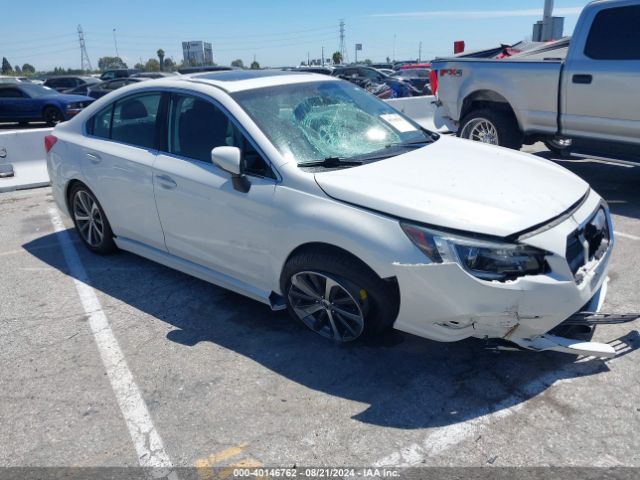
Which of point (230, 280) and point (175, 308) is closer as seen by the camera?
point (230, 280)

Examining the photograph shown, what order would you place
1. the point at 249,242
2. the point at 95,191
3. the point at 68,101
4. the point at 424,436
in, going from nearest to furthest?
the point at 424,436 < the point at 249,242 < the point at 95,191 < the point at 68,101

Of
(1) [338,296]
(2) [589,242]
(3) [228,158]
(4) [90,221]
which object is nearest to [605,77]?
(2) [589,242]

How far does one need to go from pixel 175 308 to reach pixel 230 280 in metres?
0.57

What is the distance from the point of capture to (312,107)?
4062 mm

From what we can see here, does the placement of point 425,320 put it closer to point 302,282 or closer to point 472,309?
point 472,309

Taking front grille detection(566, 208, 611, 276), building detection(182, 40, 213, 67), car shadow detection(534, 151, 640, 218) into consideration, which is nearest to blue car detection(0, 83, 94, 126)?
car shadow detection(534, 151, 640, 218)

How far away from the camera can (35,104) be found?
15.9 m

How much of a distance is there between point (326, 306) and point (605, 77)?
4791 millimetres

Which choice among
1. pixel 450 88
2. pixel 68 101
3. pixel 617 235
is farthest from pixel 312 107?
pixel 68 101

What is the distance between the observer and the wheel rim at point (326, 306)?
3352 mm

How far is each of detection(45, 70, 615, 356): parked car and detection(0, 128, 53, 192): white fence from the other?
4.01m

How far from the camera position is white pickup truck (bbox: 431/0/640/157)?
6.21 metres

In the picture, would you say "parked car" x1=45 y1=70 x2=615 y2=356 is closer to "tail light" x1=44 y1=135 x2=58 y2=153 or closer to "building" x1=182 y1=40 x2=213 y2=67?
"tail light" x1=44 y1=135 x2=58 y2=153

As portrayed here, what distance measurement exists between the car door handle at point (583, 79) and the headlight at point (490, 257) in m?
4.50
